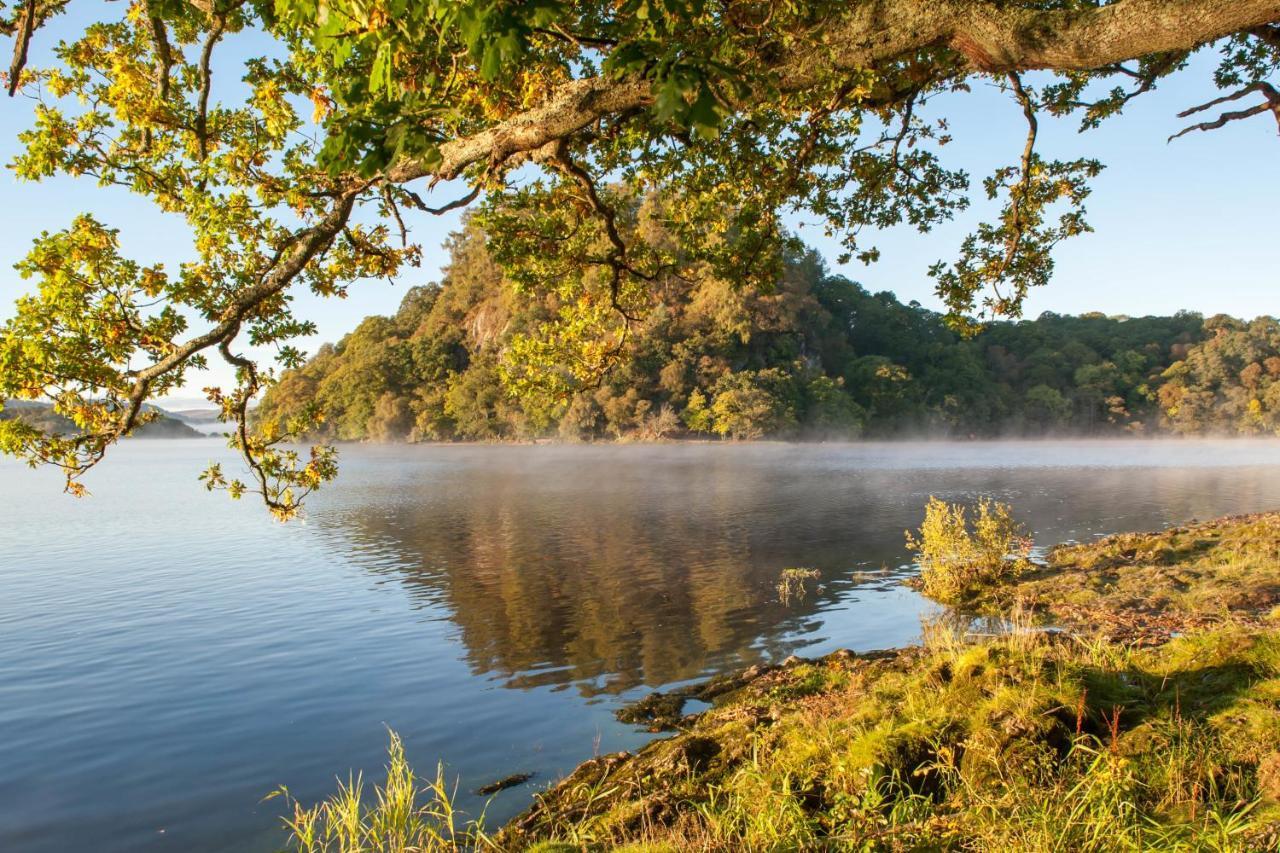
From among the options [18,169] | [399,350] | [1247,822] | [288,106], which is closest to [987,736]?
[1247,822]

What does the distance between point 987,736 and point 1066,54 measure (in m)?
4.44

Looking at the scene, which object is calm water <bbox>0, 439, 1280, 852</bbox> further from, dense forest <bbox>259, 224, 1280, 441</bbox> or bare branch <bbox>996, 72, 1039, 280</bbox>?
dense forest <bbox>259, 224, 1280, 441</bbox>

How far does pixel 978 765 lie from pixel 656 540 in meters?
18.3

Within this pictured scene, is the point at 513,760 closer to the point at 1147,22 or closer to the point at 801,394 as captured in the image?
the point at 1147,22

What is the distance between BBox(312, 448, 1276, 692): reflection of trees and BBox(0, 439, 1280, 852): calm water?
0.11 meters

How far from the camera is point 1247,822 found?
364 cm

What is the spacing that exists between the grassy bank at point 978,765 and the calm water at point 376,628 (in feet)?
5.65

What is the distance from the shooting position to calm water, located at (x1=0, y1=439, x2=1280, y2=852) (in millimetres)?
7898

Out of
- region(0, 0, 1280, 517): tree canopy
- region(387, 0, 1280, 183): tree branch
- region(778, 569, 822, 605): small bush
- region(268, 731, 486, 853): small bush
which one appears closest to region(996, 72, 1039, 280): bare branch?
region(0, 0, 1280, 517): tree canopy

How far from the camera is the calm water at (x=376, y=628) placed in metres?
7.90

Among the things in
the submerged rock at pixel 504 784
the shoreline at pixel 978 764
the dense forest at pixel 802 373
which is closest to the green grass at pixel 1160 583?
the shoreline at pixel 978 764

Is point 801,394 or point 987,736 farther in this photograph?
point 801,394

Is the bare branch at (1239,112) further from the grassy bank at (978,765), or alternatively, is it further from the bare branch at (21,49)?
the bare branch at (21,49)

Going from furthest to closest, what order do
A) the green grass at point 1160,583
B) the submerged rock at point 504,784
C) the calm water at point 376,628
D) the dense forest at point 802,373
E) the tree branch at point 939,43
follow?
the dense forest at point 802,373 → the green grass at point 1160,583 → the calm water at point 376,628 → the submerged rock at point 504,784 → the tree branch at point 939,43
